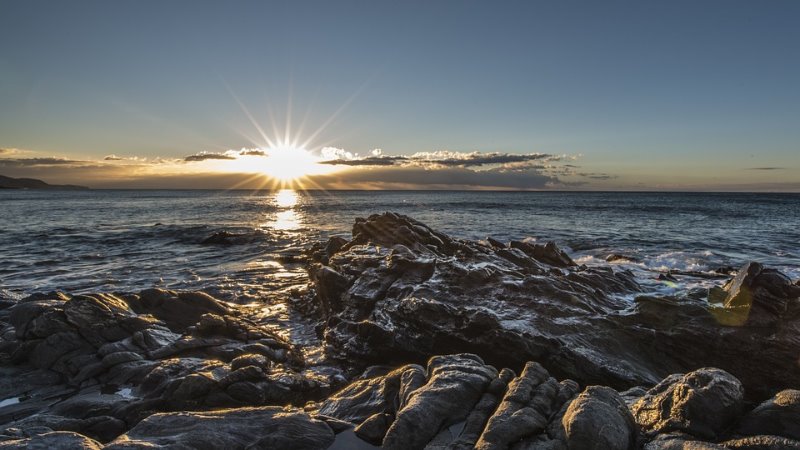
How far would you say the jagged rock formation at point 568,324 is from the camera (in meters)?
8.44

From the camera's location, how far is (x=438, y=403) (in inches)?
216

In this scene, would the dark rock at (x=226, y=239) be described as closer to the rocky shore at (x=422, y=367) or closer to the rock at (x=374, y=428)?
the rocky shore at (x=422, y=367)

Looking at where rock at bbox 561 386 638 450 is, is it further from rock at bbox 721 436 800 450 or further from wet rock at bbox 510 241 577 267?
wet rock at bbox 510 241 577 267

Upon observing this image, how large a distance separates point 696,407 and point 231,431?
5.53m

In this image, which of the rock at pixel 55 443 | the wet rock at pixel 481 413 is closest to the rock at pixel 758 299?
the wet rock at pixel 481 413

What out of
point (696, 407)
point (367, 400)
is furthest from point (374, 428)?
point (696, 407)

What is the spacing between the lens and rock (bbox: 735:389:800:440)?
4.57 metres

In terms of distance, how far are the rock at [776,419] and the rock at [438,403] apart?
290 centimetres

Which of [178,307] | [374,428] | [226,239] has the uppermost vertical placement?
[374,428]

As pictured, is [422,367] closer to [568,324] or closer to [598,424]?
[598,424]

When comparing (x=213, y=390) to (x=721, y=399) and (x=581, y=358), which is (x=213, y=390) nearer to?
(x=581, y=358)

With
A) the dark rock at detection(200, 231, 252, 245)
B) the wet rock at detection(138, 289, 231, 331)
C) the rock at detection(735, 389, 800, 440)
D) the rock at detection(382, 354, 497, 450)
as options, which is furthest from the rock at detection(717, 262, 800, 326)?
the dark rock at detection(200, 231, 252, 245)

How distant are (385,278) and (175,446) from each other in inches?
333

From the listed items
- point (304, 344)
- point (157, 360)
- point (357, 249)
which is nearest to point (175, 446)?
point (157, 360)
